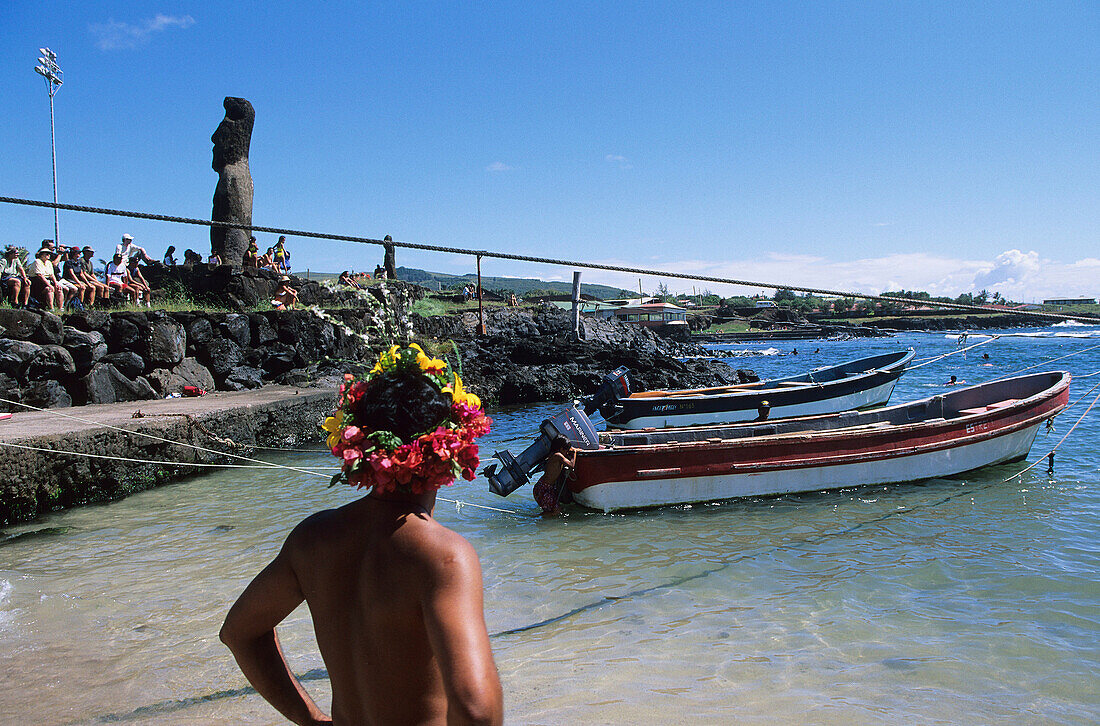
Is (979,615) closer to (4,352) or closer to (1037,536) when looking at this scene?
(1037,536)

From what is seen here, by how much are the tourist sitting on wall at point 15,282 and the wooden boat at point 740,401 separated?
12.1 metres

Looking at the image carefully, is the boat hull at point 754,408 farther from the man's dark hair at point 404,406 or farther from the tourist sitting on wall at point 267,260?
the man's dark hair at point 404,406

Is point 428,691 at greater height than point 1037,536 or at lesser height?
greater

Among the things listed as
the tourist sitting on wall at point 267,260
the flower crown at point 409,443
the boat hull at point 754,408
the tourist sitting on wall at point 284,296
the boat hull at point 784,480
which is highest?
the tourist sitting on wall at point 267,260

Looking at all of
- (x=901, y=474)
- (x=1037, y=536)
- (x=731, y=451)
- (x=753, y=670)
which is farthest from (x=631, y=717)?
(x=901, y=474)

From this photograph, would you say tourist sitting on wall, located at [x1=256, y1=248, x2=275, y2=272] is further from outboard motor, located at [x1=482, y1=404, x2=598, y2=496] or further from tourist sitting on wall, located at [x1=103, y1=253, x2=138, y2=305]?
outboard motor, located at [x1=482, y1=404, x2=598, y2=496]

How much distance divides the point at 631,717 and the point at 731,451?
5.87 m

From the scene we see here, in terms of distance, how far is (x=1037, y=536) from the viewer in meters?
8.13

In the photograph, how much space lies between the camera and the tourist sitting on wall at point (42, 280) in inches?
577

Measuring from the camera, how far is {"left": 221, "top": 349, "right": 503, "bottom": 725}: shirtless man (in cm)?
155

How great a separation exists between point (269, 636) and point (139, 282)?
770 inches

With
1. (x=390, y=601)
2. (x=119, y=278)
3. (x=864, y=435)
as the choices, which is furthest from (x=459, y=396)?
(x=119, y=278)

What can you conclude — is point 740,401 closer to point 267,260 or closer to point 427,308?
point 427,308

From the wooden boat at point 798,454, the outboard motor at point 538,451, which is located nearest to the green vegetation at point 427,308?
the outboard motor at point 538,451
